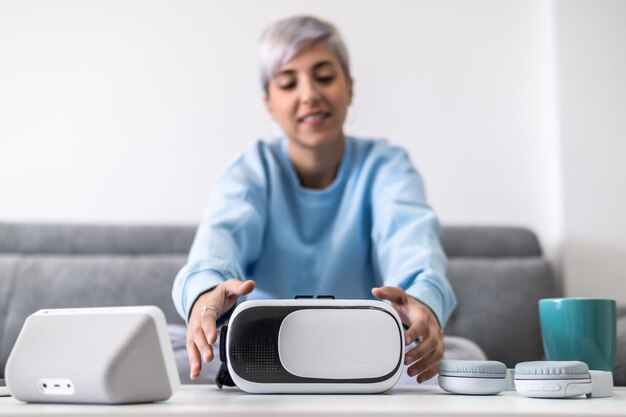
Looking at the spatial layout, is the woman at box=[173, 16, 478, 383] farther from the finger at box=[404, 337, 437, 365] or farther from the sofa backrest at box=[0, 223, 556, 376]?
the sofa backrest at box=[0, 223, 556, 376]

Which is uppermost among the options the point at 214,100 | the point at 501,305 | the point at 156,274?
the point at 214,100

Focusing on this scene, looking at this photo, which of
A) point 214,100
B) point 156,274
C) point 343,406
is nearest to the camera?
point 343,406

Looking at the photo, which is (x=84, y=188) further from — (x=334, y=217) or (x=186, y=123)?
(x=334, y=217)

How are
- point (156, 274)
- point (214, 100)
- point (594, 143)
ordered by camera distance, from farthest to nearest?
1. point (214, 100)
2. point (594, 143)
3. point (156, 274)

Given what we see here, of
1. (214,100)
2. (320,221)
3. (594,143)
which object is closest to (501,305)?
(594,143)

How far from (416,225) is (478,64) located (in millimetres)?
975

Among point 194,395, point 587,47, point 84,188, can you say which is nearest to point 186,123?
point 84,188

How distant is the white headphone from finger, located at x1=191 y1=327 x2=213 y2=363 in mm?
224

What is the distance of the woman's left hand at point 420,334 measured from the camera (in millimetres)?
780

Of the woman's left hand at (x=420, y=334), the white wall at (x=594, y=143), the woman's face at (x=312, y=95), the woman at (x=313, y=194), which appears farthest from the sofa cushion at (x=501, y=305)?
the woman's left hand at (x=420, y=334)

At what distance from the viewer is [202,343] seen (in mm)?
737

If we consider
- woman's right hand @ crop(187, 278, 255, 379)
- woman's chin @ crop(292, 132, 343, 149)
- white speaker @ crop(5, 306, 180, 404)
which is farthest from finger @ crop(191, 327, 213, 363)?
woman's chin @ crop(292, 132, 343, 149)

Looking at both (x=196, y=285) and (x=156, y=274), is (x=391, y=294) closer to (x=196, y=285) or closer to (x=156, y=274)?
(x=196, y=285)

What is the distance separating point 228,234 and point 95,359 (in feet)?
1.91
